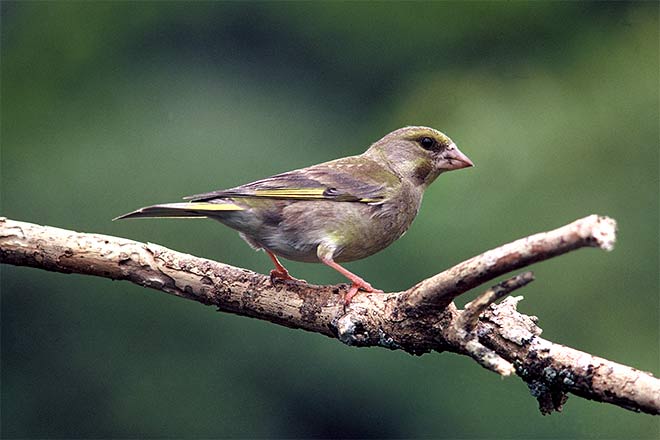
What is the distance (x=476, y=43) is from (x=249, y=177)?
16.8 feet

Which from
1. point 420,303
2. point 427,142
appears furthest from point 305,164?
point 420,303

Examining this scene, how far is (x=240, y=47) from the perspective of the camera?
13008mm

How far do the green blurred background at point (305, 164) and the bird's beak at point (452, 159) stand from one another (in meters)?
2.15

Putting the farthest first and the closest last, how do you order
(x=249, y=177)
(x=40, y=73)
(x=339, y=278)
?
1. (x=40, y=73)
2. (x=249, y=177)
3. (x=339, y=278)

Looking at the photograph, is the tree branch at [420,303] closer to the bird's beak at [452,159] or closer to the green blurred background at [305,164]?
the bird's beak at [452,159]

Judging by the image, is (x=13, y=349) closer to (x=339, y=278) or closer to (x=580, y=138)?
(x=339, y=278)

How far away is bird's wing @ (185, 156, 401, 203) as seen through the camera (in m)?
5.19

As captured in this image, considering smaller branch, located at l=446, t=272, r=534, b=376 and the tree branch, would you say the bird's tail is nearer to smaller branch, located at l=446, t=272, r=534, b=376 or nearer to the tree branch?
the tree branch

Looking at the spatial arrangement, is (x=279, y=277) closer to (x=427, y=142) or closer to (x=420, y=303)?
(x=420, y=303)

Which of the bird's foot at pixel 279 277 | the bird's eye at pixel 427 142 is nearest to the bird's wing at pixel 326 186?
the bird's eye at pixel 427 142

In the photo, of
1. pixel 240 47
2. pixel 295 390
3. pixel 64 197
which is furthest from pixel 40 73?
pixel 295 390

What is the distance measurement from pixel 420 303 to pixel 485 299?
368 millimetres

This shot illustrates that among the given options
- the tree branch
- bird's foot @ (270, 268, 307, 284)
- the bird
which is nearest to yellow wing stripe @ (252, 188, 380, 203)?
the bird

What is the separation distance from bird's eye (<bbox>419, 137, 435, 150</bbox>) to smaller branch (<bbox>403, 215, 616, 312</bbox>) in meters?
1.74
